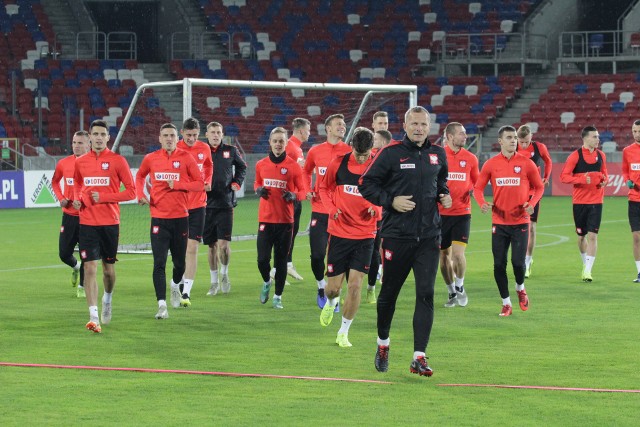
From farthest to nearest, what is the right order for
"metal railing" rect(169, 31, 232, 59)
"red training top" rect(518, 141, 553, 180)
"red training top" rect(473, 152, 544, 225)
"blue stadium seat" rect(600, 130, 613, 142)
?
"metal railing" rect(169, 31, 232, 59) < "blue stadium seat" rect(600, 130, 613, 142) < "red training top" rect(518, 141, 553, 180) < "red training top" rect(473, 152, 544, 225)

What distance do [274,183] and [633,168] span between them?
580cm

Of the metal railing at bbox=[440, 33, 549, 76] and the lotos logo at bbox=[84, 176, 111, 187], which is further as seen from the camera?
the metal railing at bbox=[440, 33, 549, 76]

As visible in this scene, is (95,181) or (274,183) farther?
(274,183)

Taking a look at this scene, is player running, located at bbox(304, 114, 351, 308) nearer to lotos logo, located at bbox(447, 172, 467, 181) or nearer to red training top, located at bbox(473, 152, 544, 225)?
lotos logo, located at bbox(447, 172, 467, 181)

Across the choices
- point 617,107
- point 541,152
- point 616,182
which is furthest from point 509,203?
point 617,107

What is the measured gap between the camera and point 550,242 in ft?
76.8

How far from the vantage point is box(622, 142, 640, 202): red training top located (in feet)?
55.0

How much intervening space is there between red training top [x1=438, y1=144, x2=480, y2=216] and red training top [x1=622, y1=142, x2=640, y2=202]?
3.54 m

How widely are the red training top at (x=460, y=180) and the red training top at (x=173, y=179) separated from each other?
312cm

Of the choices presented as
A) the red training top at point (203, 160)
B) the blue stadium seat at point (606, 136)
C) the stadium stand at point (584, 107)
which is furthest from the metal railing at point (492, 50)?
the red training top at point (203, 160)

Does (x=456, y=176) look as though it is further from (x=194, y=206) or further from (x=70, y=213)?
(x=70, y=213)

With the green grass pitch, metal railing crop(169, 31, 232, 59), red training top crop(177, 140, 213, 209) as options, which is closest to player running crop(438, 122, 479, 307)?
the green grass pitch

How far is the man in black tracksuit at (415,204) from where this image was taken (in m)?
9.53

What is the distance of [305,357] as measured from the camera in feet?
34.6
